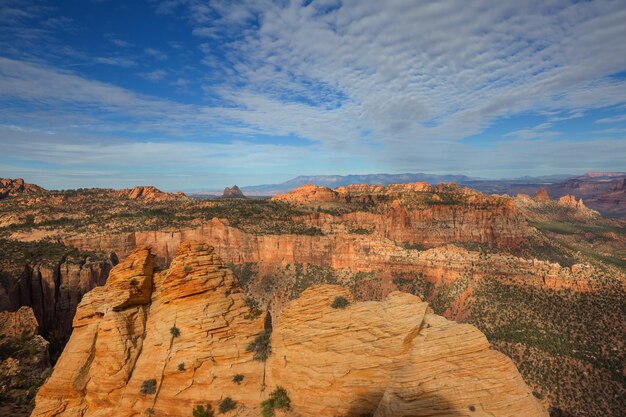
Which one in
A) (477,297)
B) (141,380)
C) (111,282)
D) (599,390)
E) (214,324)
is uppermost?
(111,282)

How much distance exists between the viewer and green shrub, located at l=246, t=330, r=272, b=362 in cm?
2462

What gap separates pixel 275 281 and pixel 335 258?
16.4 metres

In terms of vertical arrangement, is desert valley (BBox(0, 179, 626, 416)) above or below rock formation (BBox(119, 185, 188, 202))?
below

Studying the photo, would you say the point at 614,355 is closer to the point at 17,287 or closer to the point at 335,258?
the point at 335,258

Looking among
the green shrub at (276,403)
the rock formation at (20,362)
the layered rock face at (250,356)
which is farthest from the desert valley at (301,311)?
the green shrub at (276,403)

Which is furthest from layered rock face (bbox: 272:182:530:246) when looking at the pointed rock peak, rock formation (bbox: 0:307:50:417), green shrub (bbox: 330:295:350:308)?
green shrub (bbox: 330:295:350:308)

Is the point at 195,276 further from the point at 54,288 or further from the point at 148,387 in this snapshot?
the point at 54,288

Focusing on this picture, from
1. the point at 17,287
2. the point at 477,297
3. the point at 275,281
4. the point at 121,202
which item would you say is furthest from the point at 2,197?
the point at 477,297

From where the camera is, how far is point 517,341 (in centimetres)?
5419

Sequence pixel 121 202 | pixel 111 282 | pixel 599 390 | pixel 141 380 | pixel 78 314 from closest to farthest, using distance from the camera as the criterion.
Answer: pixel 141 380 → pixel 78 314 → pixel 111 282 → pixel 599 390 → pixel 121 202

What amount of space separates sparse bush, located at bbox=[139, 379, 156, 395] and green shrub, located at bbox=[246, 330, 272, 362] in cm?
664

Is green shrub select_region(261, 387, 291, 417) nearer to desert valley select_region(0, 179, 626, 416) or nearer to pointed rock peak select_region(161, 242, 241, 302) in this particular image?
desert valley select_region(0, 179, 626, 416)

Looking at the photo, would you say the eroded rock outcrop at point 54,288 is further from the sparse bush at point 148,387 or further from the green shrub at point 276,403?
the green shrub at point 276,403

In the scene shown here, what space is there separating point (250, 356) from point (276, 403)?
13.1ft
